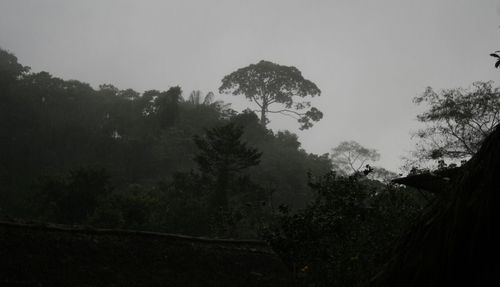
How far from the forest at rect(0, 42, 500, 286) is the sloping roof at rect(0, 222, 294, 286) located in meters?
1.43

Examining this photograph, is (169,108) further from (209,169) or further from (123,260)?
(123,260)

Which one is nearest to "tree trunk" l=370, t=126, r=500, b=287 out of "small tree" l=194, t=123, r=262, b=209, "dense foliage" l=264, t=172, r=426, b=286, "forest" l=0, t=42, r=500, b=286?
"forest" l=0, t=42, r=500, b=286

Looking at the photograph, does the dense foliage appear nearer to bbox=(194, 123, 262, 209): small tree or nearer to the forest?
the forest

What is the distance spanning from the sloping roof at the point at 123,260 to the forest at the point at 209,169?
56.3 inches

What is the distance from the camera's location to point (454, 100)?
2147 cm

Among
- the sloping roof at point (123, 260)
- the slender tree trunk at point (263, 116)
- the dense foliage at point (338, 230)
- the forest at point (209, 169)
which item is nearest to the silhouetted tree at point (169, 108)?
the forest at point (209, 169)

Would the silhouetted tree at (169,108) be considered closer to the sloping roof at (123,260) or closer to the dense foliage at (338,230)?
the dense foliage at (338,230)

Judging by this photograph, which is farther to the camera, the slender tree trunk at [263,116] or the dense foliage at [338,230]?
the slender tree trunk at [263,116]

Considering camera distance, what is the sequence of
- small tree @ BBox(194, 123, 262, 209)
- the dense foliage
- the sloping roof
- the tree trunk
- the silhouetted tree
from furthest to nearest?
1. the silhouetted tree
2. small tree @ BBox(194, 123, 262, 209)
3. the dense foliage
4. the sloping roof
5. the tree trunk

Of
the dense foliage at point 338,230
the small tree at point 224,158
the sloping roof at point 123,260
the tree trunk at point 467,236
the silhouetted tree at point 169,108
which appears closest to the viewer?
the tree trunk at point 467,236

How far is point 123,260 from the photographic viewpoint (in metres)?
8.05

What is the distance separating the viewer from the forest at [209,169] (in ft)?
43.5

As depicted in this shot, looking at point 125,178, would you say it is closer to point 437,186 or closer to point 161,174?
point 161,174

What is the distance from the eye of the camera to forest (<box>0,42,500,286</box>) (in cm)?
1327
